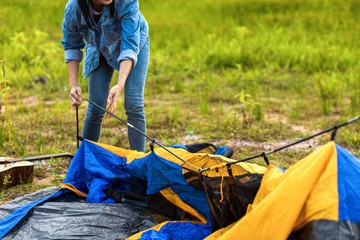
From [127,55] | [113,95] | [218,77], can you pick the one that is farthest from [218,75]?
[113,95]

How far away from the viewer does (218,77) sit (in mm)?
6012

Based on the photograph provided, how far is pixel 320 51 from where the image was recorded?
22.1 ft

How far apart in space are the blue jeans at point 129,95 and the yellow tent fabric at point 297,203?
1.34 meters

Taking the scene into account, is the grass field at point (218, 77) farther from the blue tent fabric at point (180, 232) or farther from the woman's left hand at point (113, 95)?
the blue tent fabric at point (180, 232)

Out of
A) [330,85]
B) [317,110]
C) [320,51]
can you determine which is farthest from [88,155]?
[320,51]

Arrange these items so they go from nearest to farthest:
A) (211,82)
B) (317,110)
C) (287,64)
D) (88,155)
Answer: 1. (88,155)
2. (317,110)
3. (211,82)
4. (287,64)

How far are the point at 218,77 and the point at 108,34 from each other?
3.71m

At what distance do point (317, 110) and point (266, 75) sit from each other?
147 centimetres

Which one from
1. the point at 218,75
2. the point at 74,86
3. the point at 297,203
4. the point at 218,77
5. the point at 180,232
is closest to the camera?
the point at 297,203

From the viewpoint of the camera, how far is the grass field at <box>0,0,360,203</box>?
13.2 ft

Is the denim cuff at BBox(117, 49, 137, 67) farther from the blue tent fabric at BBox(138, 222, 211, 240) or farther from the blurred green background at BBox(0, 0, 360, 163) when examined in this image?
the blurred green background at BBox(0, 0, 360, 163)

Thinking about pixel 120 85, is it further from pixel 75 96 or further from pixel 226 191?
pixel 226 191

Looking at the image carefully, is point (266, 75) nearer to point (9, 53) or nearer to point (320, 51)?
point (320, 51)

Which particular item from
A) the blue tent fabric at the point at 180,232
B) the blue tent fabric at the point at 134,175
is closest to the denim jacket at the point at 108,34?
the blue tent fabric at the point at 134,175
